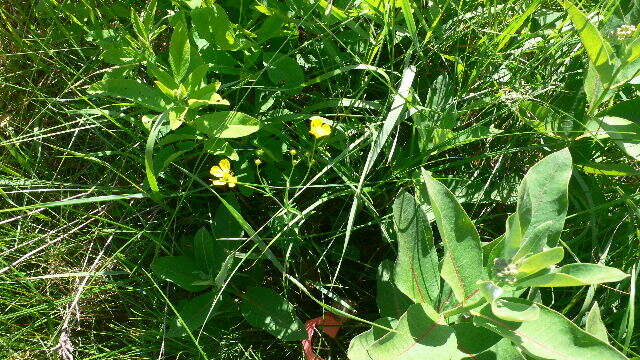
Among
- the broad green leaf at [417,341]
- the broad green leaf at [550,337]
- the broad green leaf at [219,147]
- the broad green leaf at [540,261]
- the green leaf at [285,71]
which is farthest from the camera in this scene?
the green leaf at [285,71]

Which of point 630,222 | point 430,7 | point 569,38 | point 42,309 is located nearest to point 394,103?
point 430,7

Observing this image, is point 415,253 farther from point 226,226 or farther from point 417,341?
point 226,226

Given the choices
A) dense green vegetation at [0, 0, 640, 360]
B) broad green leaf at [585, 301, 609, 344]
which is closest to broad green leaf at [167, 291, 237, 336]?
dense green vegetation at [0, 0, 640, 360]

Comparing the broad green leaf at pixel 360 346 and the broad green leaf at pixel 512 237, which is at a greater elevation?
the broad green leaf at pixel 512 237

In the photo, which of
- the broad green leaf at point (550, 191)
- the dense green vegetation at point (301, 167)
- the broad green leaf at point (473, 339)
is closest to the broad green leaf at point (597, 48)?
the dense green vegetation at point (301, 167)

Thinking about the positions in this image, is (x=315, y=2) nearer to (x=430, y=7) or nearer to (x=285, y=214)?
(x=430, y=7)

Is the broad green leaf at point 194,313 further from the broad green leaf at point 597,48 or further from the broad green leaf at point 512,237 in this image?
the broad green leaf at point 597,48
